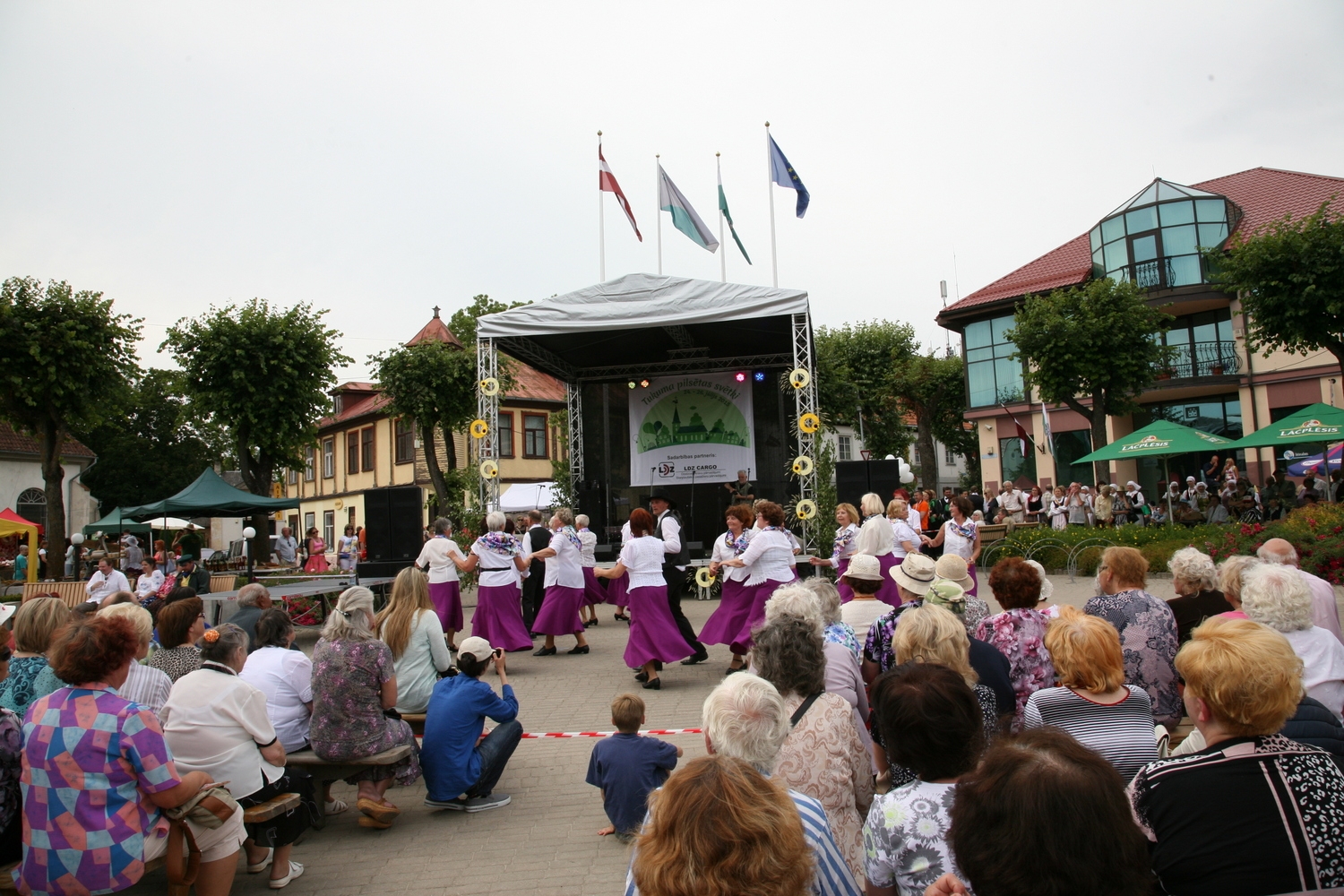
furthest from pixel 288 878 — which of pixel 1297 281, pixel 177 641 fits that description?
pixel 1297 281

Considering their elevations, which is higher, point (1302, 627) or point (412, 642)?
point (1302, 627)

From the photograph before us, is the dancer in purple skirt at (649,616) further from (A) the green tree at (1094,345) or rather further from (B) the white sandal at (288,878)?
(A) the green tree at (1094,345)

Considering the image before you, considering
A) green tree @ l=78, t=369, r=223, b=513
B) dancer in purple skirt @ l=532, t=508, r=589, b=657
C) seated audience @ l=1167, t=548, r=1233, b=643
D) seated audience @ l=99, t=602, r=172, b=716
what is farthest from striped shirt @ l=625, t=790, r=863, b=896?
green tree @ l=78, t=369, r=223, b=513

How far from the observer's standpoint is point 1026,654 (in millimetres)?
4266

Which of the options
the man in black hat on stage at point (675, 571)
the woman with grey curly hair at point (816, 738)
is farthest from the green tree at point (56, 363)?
the woman with grey curly hair at point (816, 738)

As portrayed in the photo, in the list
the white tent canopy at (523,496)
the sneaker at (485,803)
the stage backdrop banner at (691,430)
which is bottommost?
the sneaker at (485,803)

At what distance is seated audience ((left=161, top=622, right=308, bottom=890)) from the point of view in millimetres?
4035

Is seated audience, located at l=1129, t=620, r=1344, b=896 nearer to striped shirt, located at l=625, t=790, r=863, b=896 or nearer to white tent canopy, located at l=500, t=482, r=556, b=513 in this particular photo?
striped shirt, located at l=625, t=790, r=863, b=896

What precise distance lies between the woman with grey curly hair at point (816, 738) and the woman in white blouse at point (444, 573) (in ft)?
21.1

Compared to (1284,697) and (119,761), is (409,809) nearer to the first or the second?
(119,761)

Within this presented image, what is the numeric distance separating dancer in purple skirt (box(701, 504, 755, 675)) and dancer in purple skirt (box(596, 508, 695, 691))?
33cm

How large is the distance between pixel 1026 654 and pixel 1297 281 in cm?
1734

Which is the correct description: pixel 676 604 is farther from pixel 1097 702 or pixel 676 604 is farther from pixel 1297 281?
pixel 1297 281

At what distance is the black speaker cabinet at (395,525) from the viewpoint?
14.9 meters
